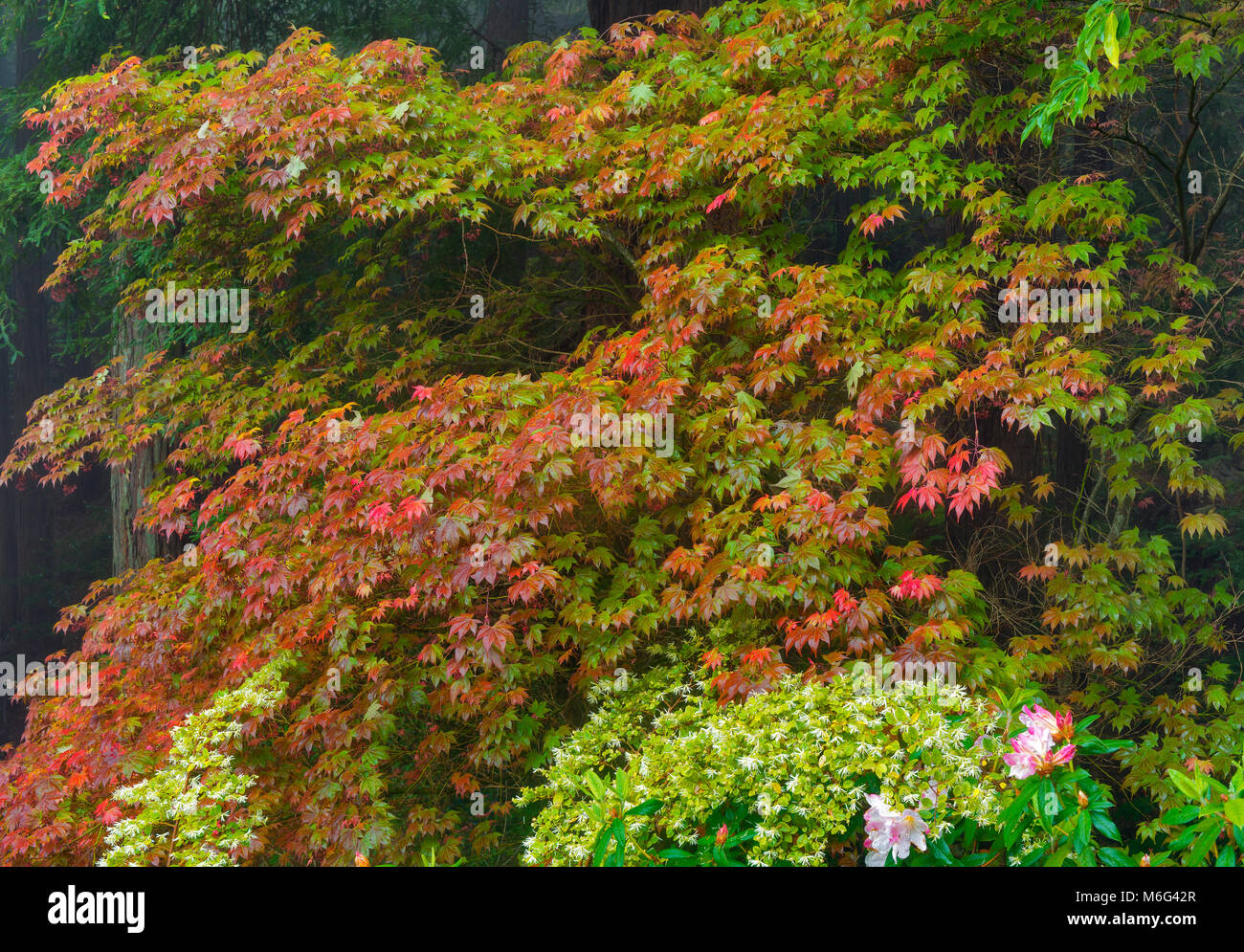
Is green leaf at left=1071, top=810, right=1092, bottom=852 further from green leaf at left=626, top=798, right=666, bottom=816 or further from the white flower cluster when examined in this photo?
green leaf at left=626, top=798, right=666, bottom=816

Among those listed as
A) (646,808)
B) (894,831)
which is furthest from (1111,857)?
(646,808)

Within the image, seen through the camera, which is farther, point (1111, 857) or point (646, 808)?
point (646, 808)

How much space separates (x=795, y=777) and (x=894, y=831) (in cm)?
35

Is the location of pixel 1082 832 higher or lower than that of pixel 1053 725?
lower

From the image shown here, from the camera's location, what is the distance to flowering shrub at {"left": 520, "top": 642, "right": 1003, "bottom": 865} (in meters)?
2.88

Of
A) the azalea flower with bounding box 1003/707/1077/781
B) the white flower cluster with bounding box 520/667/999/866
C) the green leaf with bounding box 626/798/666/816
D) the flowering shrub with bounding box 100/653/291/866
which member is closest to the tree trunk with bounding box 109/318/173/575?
the flowering shrub with bounding box 100/653/291/866

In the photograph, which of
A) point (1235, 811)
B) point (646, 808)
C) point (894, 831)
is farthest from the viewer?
point (646, 808)

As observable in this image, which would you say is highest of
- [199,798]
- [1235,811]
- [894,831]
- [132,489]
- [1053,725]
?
[132,489]

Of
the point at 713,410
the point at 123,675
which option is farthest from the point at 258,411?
the point at 713,410

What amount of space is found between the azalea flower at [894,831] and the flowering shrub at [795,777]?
51 millimetres

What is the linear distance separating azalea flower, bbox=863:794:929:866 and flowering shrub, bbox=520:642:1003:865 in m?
0.05

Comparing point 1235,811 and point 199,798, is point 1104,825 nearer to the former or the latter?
point 1235,811

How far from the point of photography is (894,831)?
276 centimetres

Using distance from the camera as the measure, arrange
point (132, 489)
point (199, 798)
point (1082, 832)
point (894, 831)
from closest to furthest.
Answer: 1. point (1082, 832)
2. point (894, 831)
3. point (199, 798)
4. point (132, 489)
